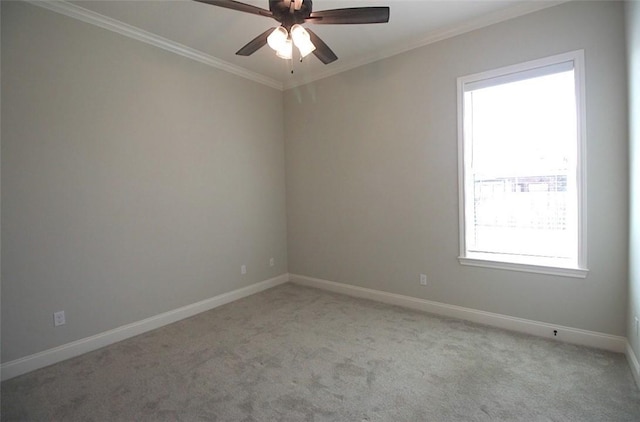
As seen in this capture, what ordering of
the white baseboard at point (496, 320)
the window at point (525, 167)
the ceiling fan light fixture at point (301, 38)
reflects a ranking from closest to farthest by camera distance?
the ceiling fan light fixture at point (301, 38), the white baseboard at point (496, 320), the window at point (525, 167)

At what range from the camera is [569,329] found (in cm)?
257

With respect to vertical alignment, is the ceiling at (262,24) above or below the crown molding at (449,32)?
above

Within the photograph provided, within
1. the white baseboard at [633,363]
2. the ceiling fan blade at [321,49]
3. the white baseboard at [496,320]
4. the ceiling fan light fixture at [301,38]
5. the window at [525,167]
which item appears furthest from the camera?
the window at [525,167]

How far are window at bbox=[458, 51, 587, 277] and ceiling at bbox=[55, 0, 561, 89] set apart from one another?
536mm

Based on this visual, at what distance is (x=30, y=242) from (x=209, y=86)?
A: 2314mm

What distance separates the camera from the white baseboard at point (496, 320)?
2.44 metres

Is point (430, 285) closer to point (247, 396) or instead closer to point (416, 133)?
point (416, 133)

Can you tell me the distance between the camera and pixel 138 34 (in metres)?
2.94

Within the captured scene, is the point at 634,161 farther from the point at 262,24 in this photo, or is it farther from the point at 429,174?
the point at 262,24

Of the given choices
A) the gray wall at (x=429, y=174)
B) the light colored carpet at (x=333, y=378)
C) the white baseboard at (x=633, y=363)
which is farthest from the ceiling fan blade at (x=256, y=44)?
the white baseboard at (x=633, y=363)

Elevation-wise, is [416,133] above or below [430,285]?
above

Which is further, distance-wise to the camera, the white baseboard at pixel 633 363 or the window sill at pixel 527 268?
the window sill at pixel 527 268

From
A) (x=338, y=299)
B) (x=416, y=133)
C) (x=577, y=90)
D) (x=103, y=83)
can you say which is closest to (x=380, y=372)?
(x=338, y=299)

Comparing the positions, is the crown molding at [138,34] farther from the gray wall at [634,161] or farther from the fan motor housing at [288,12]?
the gray wall at [634,161]
